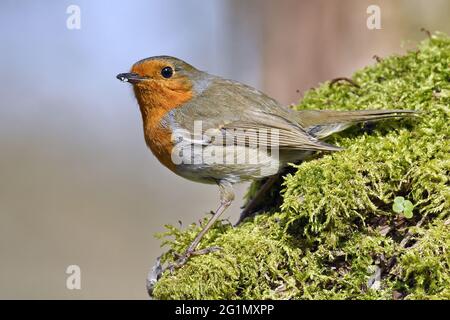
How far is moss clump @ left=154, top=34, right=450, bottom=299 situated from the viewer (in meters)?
2.65

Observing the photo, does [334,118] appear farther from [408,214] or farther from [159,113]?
[159,113]

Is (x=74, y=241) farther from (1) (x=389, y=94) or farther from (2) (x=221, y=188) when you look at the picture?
(1) (x=389, y=94)

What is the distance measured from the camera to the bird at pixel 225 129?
12.1 ft

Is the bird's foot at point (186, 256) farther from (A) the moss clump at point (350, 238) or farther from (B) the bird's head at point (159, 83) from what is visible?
(B) the bird's head at point (159, 83)

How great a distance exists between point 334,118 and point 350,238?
3.57 feet

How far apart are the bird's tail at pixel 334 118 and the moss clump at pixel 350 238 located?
0.24 m

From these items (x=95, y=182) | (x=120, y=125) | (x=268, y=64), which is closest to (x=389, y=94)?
(x=268, y=64)

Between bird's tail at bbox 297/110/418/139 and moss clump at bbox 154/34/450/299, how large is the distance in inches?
9.6

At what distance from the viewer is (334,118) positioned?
369 centimetres

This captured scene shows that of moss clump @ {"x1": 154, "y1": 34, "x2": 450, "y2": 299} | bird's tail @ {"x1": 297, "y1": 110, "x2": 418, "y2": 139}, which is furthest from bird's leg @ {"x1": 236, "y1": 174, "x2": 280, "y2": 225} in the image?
moss clump @ {"x1": 154, "y1": 34, "x2": 450, "y2": 299}

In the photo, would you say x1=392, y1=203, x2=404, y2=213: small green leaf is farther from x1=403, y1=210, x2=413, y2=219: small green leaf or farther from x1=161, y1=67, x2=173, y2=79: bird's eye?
x1=161, y1=67, x2=173, y2=79: bird's eye
